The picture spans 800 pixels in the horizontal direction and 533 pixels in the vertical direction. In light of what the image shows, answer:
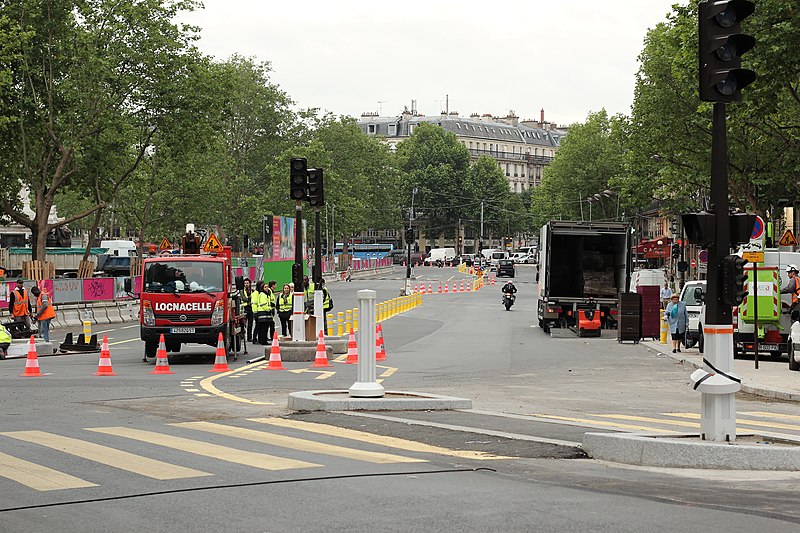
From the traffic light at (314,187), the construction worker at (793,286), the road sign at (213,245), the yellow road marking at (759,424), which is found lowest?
the yellow road marking at (759,424)

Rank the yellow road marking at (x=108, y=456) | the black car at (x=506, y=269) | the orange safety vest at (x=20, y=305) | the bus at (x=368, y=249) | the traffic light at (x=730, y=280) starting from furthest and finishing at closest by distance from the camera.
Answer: the bus at (x=368, y=249), the black car at (x=506, y=269), the orange safety vest at (x=20, y=305), the traffic light at (x=730, y=280), the yellow road marking at (x=108, y=456)

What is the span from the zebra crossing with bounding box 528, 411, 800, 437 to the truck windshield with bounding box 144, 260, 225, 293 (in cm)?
1339

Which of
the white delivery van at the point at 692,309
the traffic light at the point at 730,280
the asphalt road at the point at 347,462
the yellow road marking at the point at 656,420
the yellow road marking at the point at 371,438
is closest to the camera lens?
the asphalt road at the point at 347,462

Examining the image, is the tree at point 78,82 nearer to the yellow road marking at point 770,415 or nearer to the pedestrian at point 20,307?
the pedestrian at point 20,307

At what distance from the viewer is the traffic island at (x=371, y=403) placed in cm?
1554

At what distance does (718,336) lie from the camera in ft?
36.7

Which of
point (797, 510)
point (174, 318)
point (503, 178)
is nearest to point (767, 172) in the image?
point (174, 318)

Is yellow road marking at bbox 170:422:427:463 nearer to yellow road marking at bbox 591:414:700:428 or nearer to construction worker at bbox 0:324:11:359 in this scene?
yellow road marking at bbox 591:414:700:428

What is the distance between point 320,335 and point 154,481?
1693 cm

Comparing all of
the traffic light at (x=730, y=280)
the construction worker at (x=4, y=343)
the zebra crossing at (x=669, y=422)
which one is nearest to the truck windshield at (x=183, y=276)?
the construction worker at (x=4, y=343)

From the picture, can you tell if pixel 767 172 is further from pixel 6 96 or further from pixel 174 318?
pixel 174 318

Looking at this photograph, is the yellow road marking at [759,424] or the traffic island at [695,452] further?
the yellow road marking at [759,424]

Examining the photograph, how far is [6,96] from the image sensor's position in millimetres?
57594

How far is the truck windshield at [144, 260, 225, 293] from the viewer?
91.8 ft
